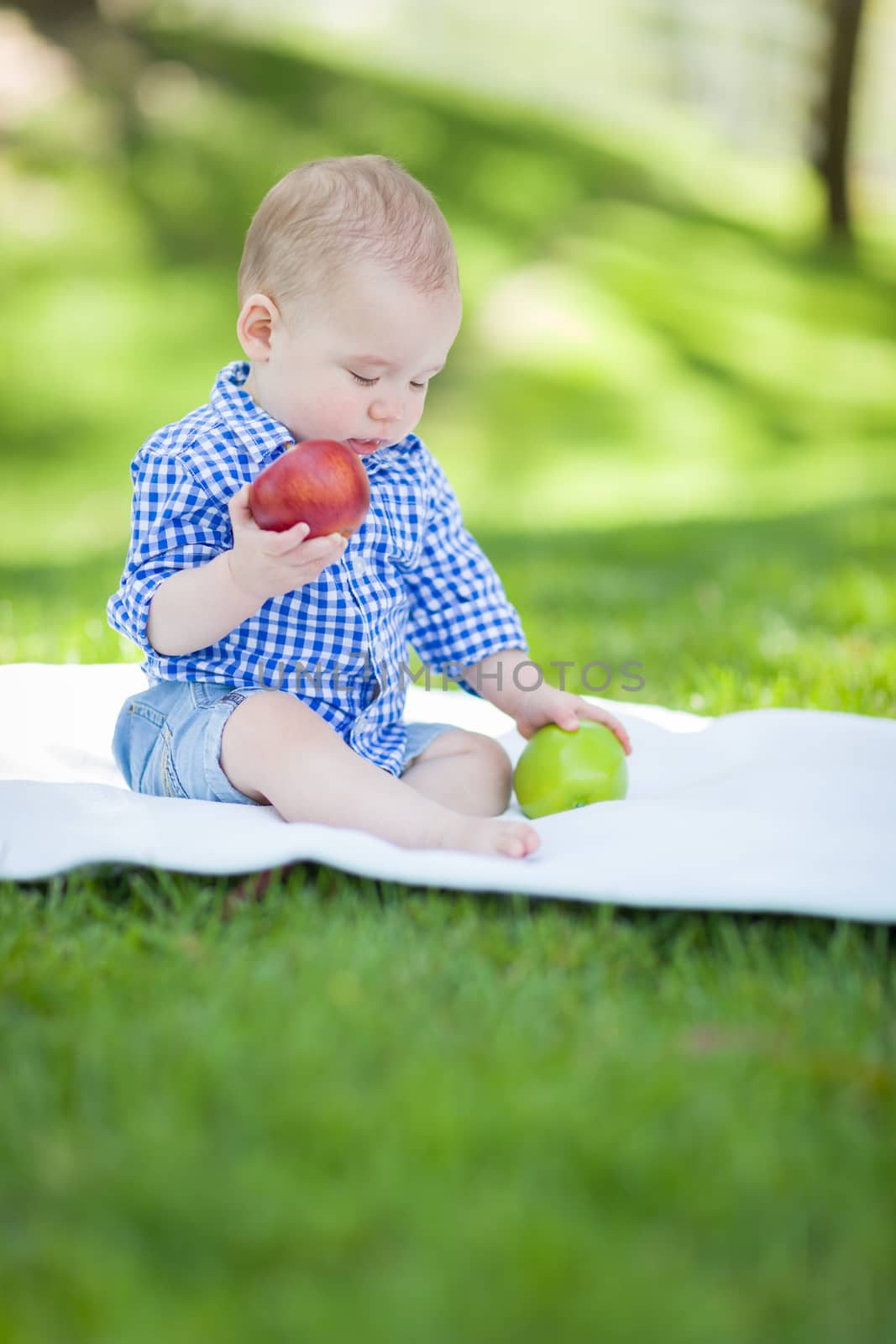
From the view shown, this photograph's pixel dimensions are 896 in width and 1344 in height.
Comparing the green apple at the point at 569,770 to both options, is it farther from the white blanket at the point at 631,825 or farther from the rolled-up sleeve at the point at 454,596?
the rolled-up sleeve at the point at 454,596

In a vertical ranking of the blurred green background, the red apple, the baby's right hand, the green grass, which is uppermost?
the blurred green background

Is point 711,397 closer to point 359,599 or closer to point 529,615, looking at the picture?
point 529,615

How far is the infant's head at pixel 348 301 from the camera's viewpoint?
78.7 inches

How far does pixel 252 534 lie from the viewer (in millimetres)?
1839

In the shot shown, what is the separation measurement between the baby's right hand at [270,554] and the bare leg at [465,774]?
1.48 ft

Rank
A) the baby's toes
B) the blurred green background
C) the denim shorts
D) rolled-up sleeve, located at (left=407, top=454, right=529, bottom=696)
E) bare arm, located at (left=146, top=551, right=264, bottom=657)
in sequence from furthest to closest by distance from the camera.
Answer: the blurred green background < rolled-up sleeve, located at (left=407, top=454, right=529, bottom=696) < the denim shorts < bare arm, located at (left=146, top=551, right=264, bottom=657) < the baby's toes

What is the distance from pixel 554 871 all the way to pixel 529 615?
2.06 meters

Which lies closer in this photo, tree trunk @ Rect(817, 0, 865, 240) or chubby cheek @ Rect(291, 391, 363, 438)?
chubby cheek @ Rect(291, 391, 363, 438)

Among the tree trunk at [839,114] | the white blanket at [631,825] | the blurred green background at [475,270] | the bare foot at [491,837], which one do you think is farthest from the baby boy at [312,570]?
the tree trunk at [839,114]

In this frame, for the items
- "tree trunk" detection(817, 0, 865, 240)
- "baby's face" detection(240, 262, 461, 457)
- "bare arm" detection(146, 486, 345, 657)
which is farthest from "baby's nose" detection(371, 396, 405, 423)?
"tree trunk" detection(817, 0, 865, 240)

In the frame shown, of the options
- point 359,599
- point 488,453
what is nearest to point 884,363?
point 488,453

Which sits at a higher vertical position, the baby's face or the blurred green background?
the blurred green background

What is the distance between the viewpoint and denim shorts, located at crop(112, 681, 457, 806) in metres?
2.04

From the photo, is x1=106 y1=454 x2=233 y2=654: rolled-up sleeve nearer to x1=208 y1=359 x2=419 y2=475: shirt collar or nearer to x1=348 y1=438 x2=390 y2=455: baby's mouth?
x1=208 y1=359 x2=419 y2=475: shirt collar
